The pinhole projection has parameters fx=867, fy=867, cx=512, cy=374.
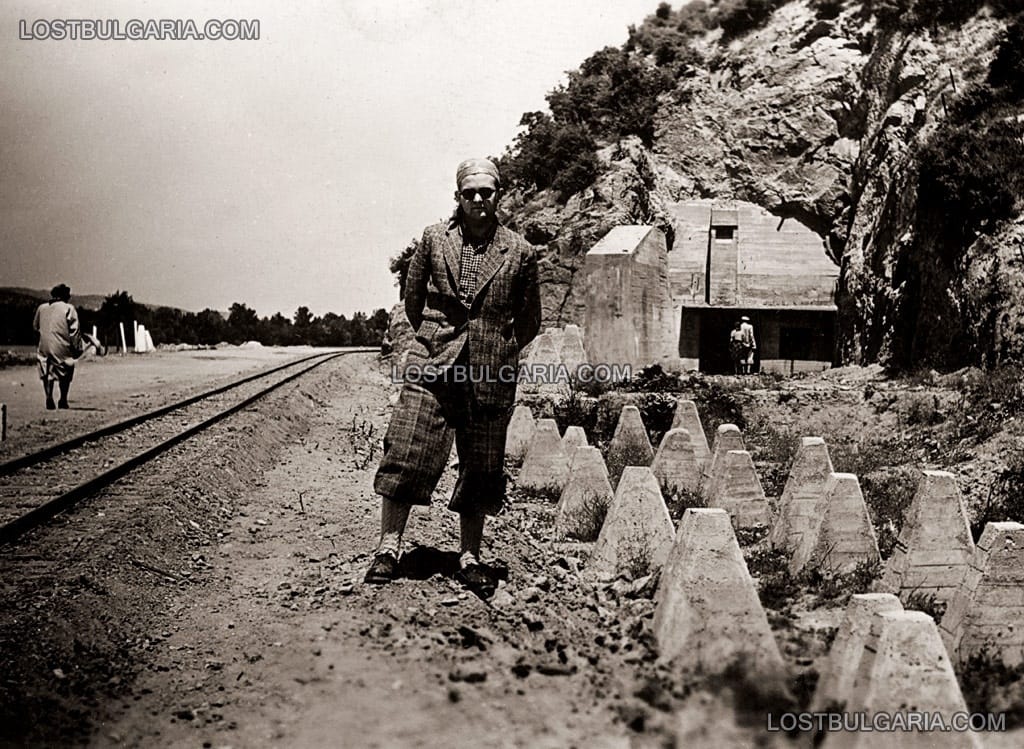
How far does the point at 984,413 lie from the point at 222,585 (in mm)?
9683

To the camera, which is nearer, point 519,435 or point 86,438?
point 519,435

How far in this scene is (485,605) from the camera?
15.6 feet

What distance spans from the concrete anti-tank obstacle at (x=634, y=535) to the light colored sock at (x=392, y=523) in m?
1.47

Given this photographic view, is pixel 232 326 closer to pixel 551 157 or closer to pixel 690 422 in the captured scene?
pixel 551 157

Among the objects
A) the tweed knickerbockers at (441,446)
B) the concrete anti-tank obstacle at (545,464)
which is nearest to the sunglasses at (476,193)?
the tweed knickerbockers at (441,446)

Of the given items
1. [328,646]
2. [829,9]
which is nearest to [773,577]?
[328,646]

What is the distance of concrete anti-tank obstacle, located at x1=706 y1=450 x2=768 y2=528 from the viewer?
7.43 metres

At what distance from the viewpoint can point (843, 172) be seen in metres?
30.6

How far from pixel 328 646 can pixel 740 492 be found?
4336mm

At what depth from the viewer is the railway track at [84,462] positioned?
725 centimetres

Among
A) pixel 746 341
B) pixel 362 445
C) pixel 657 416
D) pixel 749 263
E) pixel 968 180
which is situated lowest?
pixel 362 445

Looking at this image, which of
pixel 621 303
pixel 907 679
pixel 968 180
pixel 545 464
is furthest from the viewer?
pixel 621 303

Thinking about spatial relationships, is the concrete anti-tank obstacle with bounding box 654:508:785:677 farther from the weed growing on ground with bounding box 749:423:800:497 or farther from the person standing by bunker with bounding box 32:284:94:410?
the person standing by bunker with bounding box 32:284:94:410

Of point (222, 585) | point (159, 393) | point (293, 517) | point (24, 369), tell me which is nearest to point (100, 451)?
point (293, 517)
